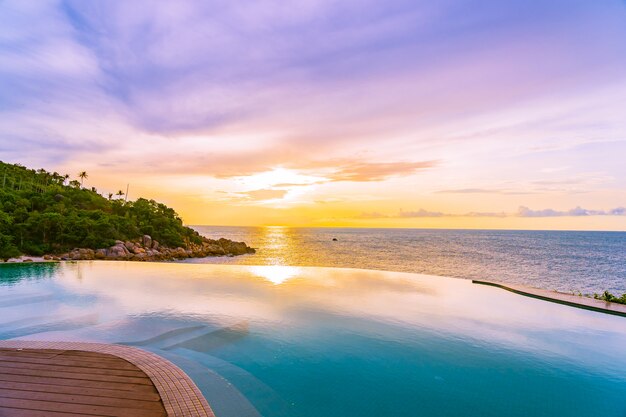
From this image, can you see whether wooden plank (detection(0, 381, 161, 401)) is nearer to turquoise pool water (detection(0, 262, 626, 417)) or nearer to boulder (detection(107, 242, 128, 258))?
turquoise pool water (detection(0, 262, 626, 417))

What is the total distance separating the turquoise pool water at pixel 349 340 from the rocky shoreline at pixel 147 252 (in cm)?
1228

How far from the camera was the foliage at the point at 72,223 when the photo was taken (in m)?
25.5

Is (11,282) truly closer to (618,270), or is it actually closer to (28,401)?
(28,401)

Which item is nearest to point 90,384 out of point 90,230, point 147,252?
point 90,230

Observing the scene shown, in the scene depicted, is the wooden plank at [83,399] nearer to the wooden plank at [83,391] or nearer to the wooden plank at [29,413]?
the wooden plank at [83,391]

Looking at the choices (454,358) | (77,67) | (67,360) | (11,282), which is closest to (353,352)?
(454,358)

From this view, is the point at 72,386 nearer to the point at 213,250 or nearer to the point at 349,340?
the point at 349,340

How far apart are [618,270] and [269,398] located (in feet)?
145

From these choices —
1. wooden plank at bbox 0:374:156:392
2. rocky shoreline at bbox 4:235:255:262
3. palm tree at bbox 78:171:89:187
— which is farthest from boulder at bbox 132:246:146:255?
palm tree at bbox 78:171:89:187

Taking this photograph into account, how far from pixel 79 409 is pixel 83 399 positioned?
24 centimetres

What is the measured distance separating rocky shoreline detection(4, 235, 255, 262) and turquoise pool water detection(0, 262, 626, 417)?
483 inches

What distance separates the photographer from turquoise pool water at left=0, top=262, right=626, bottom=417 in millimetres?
5805

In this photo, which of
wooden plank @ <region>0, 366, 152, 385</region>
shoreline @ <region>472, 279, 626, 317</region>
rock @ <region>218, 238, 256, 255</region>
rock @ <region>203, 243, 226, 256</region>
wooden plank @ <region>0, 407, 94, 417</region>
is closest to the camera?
wooden plank @ <region>0, 407, 94, 417</region>

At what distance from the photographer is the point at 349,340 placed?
859 cm
